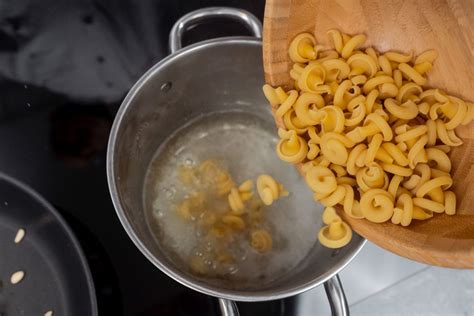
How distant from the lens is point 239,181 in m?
0.80

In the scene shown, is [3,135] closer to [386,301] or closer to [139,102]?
[139,102]

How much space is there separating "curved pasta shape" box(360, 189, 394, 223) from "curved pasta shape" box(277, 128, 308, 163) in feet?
0.27

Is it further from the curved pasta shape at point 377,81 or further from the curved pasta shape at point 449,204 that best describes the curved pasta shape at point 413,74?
the curved pasta shape at point 449,204

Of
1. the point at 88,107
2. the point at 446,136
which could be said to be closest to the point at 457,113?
the point at 446,136

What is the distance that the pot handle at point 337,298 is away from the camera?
63 cm

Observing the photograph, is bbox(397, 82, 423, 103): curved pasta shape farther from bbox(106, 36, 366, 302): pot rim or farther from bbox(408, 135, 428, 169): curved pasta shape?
bbox(106, 36, 366, 302): pot rim

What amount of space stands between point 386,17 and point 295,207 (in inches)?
11.7

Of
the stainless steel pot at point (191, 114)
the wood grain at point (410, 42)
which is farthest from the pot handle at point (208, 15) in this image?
the wood grain at point (410, 42)

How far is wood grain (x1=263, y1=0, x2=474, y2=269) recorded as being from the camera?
1.83 ft

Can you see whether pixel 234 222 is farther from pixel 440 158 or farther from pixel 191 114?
pixel 440 158

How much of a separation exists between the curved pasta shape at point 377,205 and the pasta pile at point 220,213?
165 mm

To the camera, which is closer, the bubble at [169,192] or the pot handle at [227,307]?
the pot handle at [227,307]

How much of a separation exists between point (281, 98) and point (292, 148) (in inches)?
2.2

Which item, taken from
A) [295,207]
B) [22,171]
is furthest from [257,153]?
[22,171]
